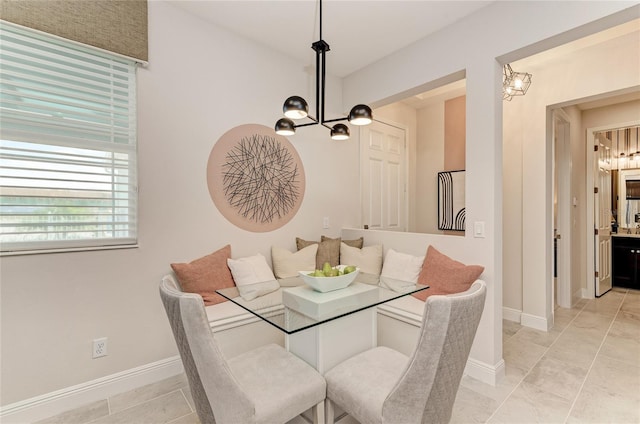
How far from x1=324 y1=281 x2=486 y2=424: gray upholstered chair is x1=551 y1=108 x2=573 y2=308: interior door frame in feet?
11.6

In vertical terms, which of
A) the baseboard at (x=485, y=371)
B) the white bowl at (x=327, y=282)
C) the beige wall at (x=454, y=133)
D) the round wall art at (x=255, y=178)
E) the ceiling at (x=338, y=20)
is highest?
the ceiling at (x=338, y=20)

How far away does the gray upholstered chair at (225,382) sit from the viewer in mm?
1087

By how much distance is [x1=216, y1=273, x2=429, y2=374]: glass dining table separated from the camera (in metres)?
1.46

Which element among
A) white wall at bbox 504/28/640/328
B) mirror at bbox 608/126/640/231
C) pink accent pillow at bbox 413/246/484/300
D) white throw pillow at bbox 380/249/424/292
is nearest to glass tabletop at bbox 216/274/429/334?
pink accent pillow at bbox 413/246/484/300

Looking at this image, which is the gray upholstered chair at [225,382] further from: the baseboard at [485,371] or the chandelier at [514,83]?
the chandelier at [514,83]

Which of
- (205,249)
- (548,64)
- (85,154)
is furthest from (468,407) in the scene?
(548,64)

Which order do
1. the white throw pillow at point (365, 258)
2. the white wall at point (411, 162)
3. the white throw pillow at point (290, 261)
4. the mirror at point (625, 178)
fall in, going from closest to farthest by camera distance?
the white throw pillow at point (290, 261) < the white throw pillow at point (365, 258) < the white wall at point (411, 162) < the mirror at point (625, 178)

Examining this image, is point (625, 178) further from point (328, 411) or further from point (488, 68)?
point (328, 411)

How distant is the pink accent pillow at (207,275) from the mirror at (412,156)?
200 cm

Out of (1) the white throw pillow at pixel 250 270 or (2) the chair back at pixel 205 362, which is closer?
(2) the chair back at pixel 205 362

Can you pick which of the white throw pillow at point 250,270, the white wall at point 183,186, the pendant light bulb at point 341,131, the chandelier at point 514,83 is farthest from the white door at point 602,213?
the white throw pillow at point 250,270

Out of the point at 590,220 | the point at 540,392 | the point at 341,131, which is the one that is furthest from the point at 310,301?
the point at 590,220

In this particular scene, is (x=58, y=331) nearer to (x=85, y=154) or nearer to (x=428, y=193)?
(x=85, y=154)

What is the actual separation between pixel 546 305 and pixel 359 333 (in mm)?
2577
